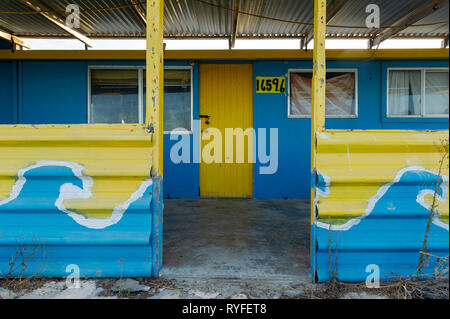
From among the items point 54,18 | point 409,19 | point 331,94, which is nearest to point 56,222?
point 54,18

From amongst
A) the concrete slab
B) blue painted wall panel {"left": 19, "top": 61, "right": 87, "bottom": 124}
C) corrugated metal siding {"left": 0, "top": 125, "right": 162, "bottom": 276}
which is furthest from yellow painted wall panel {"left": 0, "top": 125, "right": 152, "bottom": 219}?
blue painted wall panel {"left": 19, "top": 61, "right": 87, "bottom": 124}

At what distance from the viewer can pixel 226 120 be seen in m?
5.63

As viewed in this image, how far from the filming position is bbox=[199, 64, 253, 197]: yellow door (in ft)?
18.3

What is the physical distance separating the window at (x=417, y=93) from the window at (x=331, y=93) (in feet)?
2.51

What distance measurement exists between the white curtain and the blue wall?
184mm

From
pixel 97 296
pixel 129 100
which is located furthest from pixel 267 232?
pixel 129 100

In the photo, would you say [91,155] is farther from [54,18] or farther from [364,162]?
[54,18]

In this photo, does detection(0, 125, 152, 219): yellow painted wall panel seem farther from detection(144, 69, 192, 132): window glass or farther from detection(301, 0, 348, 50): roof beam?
detection(301, 0, 348, 50): roof beam

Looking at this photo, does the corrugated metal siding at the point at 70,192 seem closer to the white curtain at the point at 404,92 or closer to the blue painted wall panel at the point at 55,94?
the blue painted wall panel at the point at 55,94

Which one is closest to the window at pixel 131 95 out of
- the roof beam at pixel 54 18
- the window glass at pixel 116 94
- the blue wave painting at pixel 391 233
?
the window glass at pixel 116 94

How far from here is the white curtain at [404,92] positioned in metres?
5.59

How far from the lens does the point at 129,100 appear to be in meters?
5.51

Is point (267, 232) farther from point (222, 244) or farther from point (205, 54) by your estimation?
point (205, 54)

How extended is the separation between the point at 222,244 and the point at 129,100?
3823 mm
